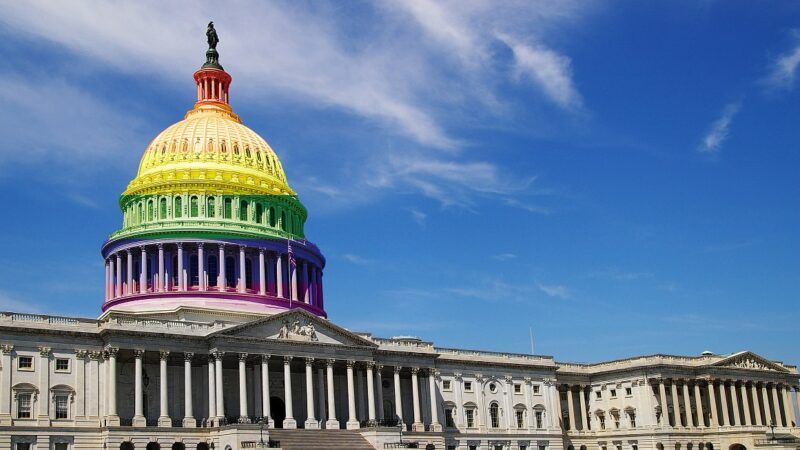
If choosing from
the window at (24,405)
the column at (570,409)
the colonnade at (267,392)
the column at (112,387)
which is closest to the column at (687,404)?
the column at (570,409)

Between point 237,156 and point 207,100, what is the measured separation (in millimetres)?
10436

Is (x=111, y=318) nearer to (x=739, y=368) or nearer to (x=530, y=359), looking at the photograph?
(x=530, y=359)

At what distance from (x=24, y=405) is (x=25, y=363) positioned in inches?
131

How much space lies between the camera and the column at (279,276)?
106000 millimetres

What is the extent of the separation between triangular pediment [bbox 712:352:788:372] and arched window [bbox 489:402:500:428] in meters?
29.3

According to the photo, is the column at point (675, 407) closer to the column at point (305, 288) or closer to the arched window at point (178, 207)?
the column at point (305, 288)

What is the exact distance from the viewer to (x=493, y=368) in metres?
110

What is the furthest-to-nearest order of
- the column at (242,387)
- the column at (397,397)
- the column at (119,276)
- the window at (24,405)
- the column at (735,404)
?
the column at (735,404) < the column at (119,276) < the column at (397,397) < the column at (242,387) < the window at (24,405)

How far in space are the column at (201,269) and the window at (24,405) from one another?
84.0ft

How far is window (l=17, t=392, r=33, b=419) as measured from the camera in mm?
77125

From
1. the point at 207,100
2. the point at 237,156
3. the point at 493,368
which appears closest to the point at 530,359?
the point at 493,368

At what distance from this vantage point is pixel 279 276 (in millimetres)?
106375

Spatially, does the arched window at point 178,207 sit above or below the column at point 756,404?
above

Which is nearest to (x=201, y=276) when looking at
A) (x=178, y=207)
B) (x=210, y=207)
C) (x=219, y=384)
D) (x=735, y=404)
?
(x=210, y=207)
